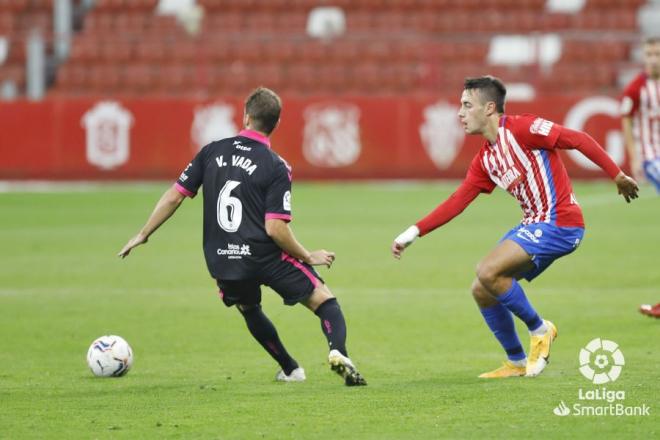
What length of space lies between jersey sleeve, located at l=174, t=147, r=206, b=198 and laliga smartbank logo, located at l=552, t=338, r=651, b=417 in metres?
2.41

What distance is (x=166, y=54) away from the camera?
28234 mm

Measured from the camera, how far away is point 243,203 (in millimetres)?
7340

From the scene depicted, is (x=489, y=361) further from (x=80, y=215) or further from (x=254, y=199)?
(x=80, y=215)

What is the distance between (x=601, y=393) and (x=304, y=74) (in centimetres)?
2117

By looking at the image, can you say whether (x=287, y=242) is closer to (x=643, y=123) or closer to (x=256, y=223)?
(x=256, y=223)

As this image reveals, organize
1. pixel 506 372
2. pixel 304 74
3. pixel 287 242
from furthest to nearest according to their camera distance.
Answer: pixel 304 74 → pixel 506 372 → pixel 287 242

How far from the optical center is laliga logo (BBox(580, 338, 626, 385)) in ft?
24.3

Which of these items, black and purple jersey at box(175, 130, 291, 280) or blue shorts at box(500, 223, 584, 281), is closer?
black and purple jersey at box(175, 130, 291, 280)

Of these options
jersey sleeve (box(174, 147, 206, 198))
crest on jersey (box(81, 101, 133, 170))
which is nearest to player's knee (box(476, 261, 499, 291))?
jersey sleeve (box(174, 147, 206, 198))

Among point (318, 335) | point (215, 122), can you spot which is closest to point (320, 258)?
point (318, 335)

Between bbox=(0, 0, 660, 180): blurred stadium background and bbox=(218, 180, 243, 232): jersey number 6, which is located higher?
bbox=(218, 180, 243, 232): jersey number 6

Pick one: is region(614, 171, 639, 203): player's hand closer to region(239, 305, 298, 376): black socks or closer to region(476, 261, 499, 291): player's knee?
region(476, 261, 499, 291): player's knee

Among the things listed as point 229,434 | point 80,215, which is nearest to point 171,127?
→ point 80,215

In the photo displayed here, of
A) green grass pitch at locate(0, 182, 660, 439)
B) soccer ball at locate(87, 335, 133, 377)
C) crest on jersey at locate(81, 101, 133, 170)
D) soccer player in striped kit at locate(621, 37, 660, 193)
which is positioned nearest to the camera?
green grass pitch at locate(0, 182, 660, 439)
